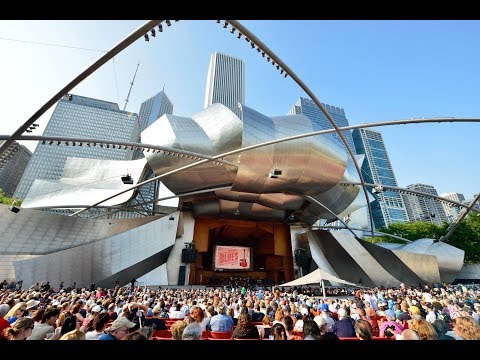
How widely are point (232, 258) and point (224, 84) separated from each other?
174 m

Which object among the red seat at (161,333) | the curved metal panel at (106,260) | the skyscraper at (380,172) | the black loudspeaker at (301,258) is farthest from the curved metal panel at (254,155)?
the skyscraper at (380,172)

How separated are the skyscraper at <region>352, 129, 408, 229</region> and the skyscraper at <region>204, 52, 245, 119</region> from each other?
292ft

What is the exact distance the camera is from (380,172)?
169125 millimetres

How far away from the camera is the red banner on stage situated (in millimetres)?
35719

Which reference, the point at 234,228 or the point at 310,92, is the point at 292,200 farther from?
the point at 310,92

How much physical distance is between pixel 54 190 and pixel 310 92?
2891 cm

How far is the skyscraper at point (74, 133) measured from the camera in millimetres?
92000

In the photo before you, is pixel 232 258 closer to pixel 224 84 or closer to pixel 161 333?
pixel 161 333

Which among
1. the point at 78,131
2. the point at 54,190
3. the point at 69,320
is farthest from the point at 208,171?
the point at 78,131

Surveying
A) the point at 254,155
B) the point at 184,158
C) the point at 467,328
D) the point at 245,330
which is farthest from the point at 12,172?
the point at 467,328

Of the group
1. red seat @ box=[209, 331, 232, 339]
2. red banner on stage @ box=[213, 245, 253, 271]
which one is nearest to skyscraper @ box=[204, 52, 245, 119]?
red banner on stage @ box=[213, 245, 253, 271]

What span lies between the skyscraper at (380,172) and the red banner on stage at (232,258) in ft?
398

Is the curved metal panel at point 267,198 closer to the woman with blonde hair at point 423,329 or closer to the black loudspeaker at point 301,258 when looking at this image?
the black loudspeaker at point 301,258

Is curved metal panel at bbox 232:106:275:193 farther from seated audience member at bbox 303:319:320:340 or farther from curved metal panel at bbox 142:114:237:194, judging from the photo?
seated audience member at bbox 303:319:320:340
